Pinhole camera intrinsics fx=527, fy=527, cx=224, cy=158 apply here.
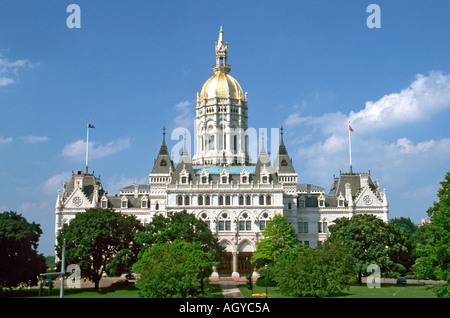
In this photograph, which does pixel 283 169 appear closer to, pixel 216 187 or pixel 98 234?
pixel 216 187

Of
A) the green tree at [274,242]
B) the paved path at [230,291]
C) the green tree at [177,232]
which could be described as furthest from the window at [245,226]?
the green tree at [177,232]

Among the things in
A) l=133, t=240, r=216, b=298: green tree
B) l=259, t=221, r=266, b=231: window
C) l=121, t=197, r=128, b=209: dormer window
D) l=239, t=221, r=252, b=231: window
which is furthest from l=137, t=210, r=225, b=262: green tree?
l=121, t=197, r=128, b=209: dormer window

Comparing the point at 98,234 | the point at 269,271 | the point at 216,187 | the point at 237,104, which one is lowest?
the point at 269,271

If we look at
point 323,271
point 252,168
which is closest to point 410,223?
point 252,168

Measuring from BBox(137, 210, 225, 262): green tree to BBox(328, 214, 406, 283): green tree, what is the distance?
1848 cm

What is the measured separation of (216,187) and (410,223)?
63187 millimetres

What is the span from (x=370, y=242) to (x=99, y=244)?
3859cm

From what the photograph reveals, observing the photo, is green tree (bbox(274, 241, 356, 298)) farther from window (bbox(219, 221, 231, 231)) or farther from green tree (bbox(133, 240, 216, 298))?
window (bbox(219, 221, 231, 231))

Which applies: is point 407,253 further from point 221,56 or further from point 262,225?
point 221,56

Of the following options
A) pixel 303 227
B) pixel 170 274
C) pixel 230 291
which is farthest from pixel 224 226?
pixel 170 274

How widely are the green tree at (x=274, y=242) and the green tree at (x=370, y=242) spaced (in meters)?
6.39

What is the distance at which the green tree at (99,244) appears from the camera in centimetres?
6850

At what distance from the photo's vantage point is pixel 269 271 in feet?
229

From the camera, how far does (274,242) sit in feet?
259
